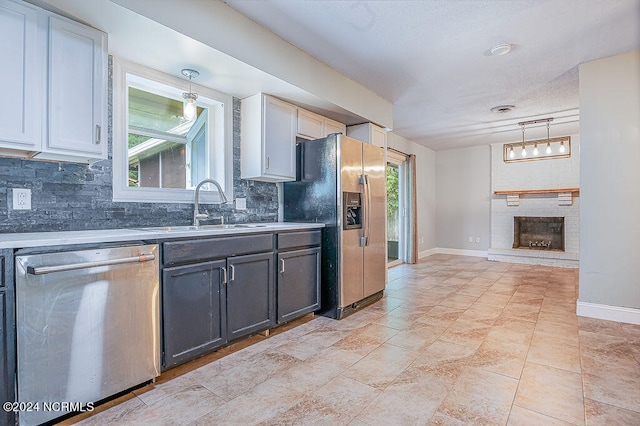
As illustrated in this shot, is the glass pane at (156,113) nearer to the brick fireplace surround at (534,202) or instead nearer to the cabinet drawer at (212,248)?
the cabinet drawer at (212,248)

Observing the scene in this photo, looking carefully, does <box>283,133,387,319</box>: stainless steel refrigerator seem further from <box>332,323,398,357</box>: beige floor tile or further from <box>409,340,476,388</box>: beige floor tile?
<box>409,340,476,388</box>: beige floor tile

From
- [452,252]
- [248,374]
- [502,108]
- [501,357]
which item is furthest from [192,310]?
[452,252]

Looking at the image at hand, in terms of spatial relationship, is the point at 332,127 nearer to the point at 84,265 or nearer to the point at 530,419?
the point at 84,265

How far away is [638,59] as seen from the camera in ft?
9.75

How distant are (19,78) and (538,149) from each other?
7.62 m

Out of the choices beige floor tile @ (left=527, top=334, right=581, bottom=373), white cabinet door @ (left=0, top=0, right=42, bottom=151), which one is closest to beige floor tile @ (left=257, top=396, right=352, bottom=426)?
beige floor tile @ (left=527, top=334, right=581, bottom=373)

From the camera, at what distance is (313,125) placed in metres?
3.60

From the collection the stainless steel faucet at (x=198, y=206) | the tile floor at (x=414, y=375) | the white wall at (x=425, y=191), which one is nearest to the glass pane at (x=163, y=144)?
the stainless steel faucet at (x=198, y=206)

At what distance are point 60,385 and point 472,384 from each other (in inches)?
88.0

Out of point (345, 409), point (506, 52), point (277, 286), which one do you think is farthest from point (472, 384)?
point (506, 52)

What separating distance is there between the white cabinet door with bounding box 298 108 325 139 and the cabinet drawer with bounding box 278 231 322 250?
3.64 feet

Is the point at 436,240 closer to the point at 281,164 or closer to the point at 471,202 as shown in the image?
the point at 471,202

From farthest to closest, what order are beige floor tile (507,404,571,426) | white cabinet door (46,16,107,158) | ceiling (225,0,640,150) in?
ceiling (225,0,640,150), white cabinet door (46,16,107,158), beige floor tile (507,404,571,426)

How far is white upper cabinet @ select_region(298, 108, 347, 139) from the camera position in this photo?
11.3ft
